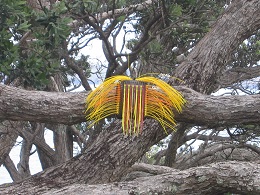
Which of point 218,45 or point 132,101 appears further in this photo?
point 218,45

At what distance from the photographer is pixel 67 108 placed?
224 centimetres

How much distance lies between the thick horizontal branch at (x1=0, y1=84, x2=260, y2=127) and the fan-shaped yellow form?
0.25ft

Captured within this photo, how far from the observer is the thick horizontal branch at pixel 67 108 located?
Result: 7.38 feet

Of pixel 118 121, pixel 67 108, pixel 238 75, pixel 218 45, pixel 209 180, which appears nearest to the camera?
pixel 209 180

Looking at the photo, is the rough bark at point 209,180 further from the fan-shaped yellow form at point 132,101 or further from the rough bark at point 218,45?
the rough bark at point 218,45

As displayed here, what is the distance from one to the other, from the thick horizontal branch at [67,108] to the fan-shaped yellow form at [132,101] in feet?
0.25

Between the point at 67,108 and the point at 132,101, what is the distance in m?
0.29

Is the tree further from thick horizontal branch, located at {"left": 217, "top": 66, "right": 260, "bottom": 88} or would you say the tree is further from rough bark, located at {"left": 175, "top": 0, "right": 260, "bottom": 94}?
thick horizontal branch, located at {"left": 217, "top": 66, "right": 260, "bottom": 88}

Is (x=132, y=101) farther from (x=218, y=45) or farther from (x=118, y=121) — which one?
(x=218, y=45)

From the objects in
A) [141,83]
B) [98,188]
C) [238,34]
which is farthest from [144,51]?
[98,188]

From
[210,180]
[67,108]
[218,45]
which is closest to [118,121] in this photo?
[218,45]

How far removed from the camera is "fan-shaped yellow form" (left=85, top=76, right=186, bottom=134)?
217 centimetres

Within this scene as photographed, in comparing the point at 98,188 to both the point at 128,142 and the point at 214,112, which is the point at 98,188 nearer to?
the point at 214,112

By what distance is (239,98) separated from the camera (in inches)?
96.8
